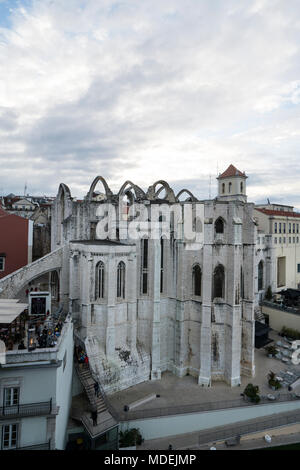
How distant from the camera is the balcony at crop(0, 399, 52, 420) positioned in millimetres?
14455

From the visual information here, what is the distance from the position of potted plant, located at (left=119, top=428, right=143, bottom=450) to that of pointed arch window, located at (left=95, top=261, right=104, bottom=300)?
32.6 feet

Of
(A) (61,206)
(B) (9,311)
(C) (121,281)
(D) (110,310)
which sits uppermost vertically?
(A) (61,206)

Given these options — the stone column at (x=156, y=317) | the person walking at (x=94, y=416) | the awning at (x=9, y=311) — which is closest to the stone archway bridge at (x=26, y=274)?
the awning at (x=9, y=311)

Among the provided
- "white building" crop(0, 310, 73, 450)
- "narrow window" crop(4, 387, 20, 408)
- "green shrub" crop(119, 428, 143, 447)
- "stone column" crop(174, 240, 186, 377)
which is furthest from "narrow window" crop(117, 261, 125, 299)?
"narrow window" crop(4, 387, 20, 408)

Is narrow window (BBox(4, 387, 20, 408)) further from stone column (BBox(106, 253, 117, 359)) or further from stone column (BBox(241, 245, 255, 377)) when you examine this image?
stone column (BBox(241, 245, 255, 377))

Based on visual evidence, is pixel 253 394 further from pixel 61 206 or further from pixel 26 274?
pixel 61 206

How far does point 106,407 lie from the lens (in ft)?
65.3

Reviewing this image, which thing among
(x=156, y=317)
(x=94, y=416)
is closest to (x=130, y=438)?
(x=94, y=416)

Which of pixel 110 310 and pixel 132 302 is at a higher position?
pixel 132 302

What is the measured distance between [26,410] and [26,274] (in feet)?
39.3

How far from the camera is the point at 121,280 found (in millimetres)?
25875

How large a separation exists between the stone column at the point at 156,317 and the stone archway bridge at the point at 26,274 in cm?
880

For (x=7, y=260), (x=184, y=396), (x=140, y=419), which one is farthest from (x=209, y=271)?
(x=7, y=260)
